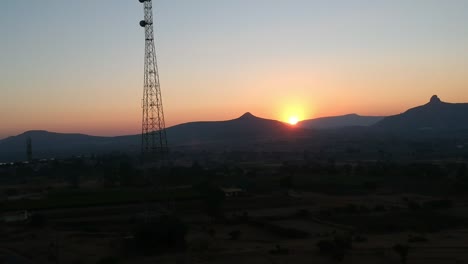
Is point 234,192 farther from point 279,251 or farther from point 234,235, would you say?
point 279,251

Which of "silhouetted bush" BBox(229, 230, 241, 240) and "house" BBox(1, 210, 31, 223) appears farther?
"house" BBox(1, 210, 31, 223)

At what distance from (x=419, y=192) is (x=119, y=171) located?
36.4 metres

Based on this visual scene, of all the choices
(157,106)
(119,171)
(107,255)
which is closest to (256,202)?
(157,106)

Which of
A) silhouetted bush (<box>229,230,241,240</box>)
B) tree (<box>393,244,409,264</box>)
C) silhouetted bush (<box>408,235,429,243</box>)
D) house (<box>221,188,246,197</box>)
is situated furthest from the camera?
house (<box>221,188,246,197</box>)

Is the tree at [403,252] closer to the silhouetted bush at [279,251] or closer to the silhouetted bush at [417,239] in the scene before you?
the silhouetted bush at [417,239]

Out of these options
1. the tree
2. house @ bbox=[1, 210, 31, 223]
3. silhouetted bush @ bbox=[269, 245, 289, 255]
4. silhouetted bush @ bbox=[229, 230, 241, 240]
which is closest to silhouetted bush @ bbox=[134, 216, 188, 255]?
silhouetted bush @ bbox=[229, 230, 241, 240]

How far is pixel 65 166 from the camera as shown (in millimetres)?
90125

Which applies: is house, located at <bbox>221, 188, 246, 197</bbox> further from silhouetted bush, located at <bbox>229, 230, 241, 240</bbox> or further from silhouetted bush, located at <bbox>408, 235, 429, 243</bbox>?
silhouetted bush, located at <bbox>408, 235, 429, 243</bbox>

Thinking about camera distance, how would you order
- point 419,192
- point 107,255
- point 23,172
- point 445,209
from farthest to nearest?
point 23,172 < point 419,192 < point 445,209 < point 107,255

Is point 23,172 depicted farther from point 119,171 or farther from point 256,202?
point 256,202

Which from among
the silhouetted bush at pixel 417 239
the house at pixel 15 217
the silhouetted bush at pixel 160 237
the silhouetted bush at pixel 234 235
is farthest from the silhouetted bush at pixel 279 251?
the house at pixel 15 217

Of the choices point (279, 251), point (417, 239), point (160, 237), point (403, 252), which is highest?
point (160, 237)

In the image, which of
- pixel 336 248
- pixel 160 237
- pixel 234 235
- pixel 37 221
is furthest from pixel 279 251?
pixel 37 221

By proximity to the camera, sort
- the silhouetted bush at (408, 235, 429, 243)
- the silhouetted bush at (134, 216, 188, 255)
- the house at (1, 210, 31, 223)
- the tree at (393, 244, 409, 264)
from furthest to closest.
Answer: the house at (1, 210, 31, 223), the silhouetted bush at (408, 235, 429, 243), the silhouetted bush at (134, 216, 188, 255), the tree at (393, 244, 409, 264)
